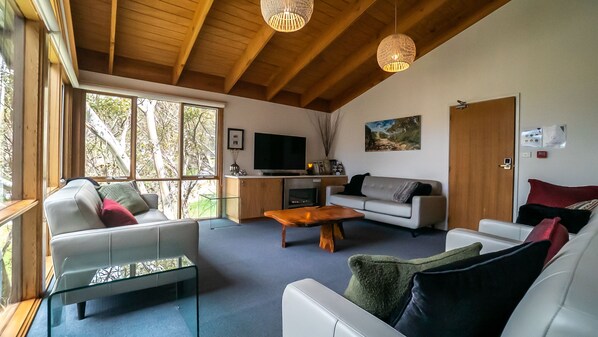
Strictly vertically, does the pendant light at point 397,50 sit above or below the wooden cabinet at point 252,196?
above

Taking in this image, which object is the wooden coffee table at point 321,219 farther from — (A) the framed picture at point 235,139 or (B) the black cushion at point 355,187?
(A) the framed picture at point 235,139

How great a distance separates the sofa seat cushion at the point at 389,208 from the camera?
3.93 metres

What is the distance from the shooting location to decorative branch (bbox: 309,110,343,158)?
619 centimetres

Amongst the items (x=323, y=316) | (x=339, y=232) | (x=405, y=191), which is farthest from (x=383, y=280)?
(x=405, y=191)

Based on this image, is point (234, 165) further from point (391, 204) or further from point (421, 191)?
point (421, 191)

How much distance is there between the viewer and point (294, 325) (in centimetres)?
96

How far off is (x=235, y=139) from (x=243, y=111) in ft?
1.88

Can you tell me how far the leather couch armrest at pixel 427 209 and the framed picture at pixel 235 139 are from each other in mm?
3179

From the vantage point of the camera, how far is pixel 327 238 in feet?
10.6

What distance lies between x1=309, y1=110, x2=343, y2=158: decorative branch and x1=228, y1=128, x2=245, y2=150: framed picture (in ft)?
6.11

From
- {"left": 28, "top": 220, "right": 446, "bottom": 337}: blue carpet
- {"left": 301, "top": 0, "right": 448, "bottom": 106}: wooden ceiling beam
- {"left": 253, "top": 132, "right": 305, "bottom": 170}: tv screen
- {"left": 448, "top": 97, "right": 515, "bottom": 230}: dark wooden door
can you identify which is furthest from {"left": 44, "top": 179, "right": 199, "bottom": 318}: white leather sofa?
{"left": 448, "top": 97, "right": 515, "bottom": 230}: dark wooden door

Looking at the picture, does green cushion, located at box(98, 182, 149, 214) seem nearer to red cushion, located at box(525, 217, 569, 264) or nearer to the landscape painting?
red cushion, located at box(525, 217, 569, 264)

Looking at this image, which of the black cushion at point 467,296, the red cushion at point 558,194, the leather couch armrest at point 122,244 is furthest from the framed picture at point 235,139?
the black cushion at point 467,296

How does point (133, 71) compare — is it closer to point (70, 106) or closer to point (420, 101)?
point (70, 106)
